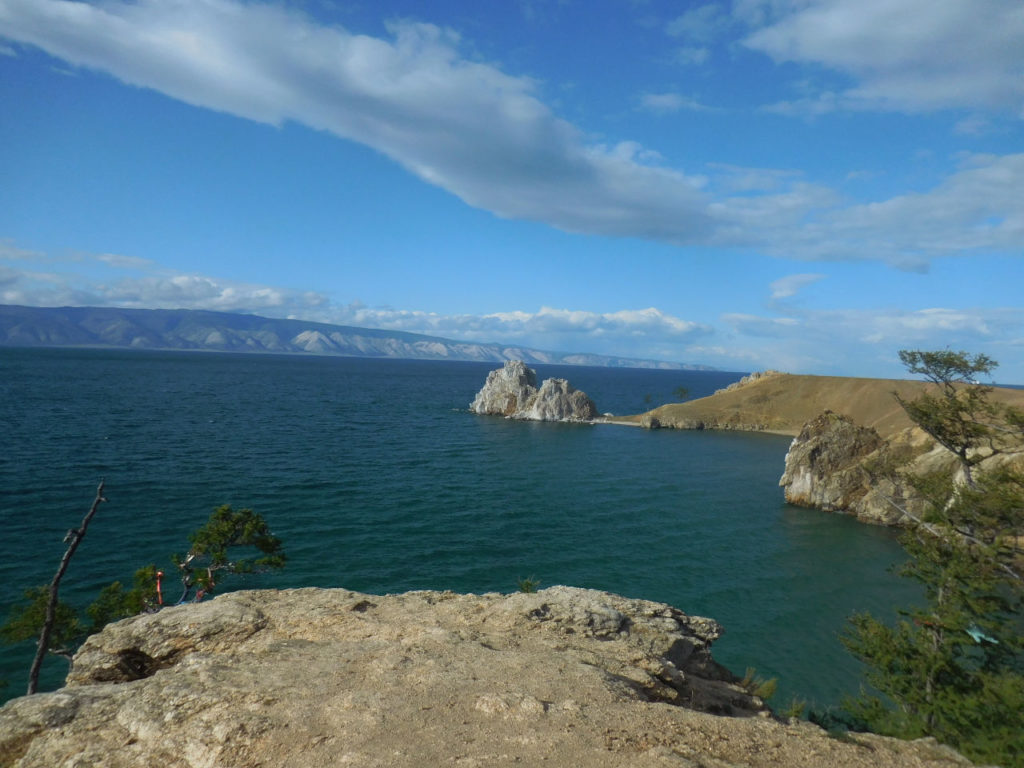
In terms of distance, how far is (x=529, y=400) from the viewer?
14475 cm

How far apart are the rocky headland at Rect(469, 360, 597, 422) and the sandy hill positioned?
1661cm

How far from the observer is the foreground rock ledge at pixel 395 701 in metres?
10.3

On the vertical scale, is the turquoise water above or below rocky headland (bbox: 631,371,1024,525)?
below

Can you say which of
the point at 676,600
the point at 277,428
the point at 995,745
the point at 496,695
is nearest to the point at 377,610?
the point at 496,695

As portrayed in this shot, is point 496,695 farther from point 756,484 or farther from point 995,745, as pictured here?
point 756,484

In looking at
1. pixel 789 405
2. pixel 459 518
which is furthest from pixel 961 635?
pixel 789 405

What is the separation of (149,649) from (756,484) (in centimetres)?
7869

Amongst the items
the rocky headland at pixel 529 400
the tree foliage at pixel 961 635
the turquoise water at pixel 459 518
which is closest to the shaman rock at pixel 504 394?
the rocky headland at pixel 529 400

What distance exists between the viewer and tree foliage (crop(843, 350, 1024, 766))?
62.9 ft

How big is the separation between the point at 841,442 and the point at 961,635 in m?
54.3

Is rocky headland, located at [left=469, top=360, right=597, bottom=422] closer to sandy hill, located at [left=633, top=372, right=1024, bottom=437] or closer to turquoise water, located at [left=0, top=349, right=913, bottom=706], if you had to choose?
sandy hill, located at [left=633, top=372, right=1024, bottom=437]

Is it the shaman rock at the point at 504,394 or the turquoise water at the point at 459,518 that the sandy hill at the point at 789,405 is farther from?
the turquoise water at the point at 459,518

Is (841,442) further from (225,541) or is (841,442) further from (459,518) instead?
(225,541)

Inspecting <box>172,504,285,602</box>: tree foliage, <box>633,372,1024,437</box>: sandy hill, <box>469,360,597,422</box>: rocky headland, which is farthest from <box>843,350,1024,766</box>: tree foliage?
<box>469,360,597,422</box>: rocky headland
